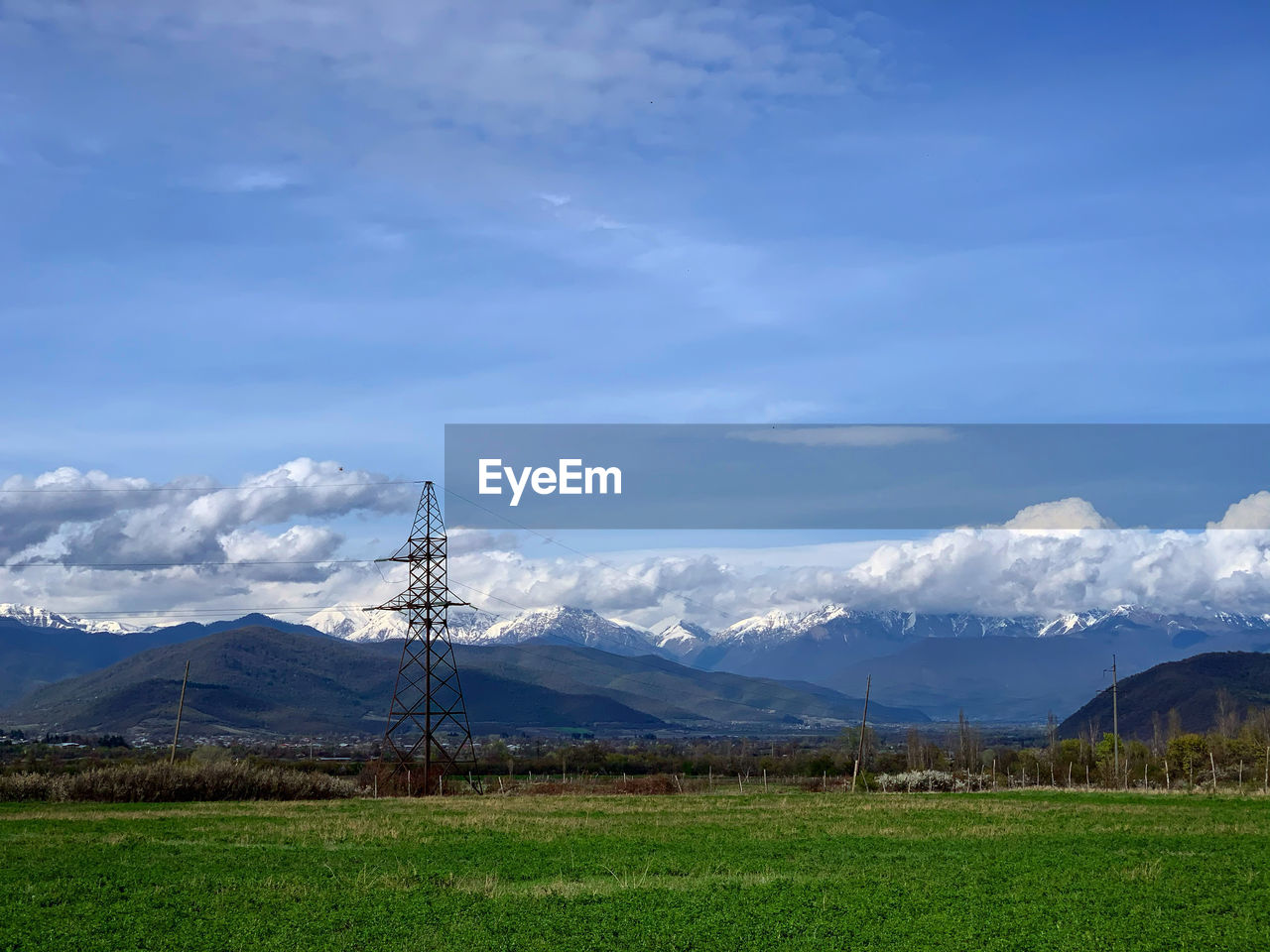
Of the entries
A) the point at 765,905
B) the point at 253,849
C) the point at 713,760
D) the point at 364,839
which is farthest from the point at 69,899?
→ the point at 713,760

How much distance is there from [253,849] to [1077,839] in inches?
968

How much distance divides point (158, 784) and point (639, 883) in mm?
41287

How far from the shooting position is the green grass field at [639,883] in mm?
21406

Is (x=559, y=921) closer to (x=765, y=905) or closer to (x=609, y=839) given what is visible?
(x=765, y=905)

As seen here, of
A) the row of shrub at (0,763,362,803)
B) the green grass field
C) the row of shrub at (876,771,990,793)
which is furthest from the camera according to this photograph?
the row of shrub at (876,771,990,793)

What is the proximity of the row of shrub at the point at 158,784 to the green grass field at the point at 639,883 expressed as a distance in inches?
585

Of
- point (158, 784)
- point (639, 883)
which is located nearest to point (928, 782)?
point (158, 784)

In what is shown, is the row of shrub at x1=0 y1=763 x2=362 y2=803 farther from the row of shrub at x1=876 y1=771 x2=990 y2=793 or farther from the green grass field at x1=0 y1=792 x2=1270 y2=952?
the row of shrub at x1=876 y1=771 x2=990 y2=793

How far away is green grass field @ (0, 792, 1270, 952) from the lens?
21406 millimetres

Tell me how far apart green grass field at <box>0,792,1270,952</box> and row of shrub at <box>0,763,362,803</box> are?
14.9m

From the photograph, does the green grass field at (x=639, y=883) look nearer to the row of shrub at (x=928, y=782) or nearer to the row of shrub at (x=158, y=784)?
the row of shrub at (x=158, y=784)

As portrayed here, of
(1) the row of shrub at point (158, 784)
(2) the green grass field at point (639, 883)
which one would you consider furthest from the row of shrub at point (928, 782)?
(1) the row of shrub at point (158, 784)

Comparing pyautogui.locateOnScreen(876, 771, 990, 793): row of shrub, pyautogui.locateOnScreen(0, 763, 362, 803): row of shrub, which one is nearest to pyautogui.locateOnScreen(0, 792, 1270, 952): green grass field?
pyautogui.locateOnScreen(0, 763, 362, 803): row of shrub

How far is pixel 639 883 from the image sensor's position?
1056 inches
